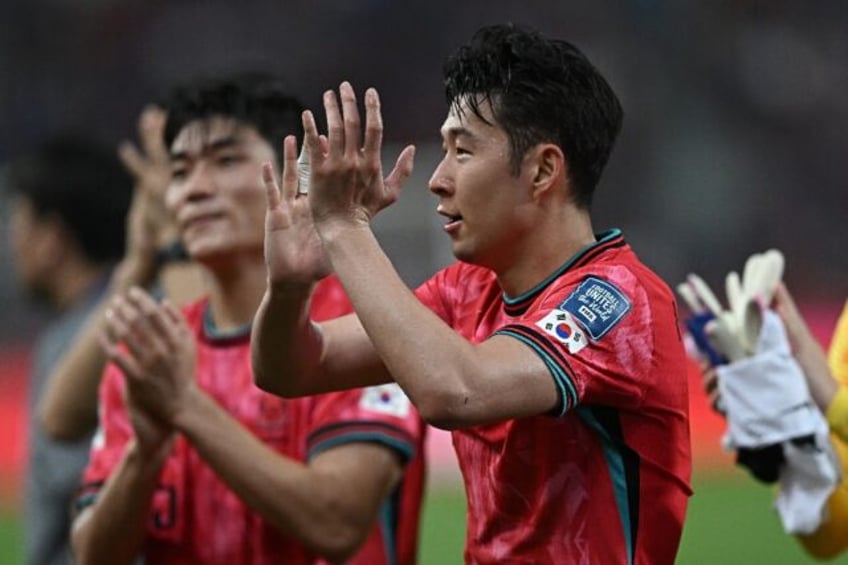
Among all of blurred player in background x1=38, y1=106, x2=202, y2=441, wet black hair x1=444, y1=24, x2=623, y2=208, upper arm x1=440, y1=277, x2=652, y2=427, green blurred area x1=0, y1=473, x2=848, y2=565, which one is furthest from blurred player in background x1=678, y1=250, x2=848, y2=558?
green blurred area x1=0, y1=473, x2=848, y2=565

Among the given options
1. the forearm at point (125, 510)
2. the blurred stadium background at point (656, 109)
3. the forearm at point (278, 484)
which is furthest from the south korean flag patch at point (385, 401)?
the blurred stadium background at point (656, 109)

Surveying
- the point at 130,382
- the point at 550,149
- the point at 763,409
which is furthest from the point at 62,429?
the point at 550,149

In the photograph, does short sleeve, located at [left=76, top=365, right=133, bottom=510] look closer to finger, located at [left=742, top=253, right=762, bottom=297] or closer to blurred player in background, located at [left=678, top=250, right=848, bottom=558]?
blurred player in background, located at [left=678, top=250, right=848, bottom=558]

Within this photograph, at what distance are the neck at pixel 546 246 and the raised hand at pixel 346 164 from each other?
29 cm

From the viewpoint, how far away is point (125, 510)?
383cm

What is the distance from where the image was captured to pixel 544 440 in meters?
2.90

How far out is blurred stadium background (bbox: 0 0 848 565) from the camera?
14.2 m

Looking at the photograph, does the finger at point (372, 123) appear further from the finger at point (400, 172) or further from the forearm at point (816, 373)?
the forearm at point (816, 373)

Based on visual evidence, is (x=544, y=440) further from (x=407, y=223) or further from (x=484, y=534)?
(x=407, y=223)

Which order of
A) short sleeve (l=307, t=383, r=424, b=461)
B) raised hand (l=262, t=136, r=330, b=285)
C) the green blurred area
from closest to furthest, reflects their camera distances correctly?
raised hand (l=262, t=136, r=330, b=285), short sleeve (l=307, t=383, r=424, b=461), the green blurred area

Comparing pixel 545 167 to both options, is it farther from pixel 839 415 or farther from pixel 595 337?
pixel 839 415

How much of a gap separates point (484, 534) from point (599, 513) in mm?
248

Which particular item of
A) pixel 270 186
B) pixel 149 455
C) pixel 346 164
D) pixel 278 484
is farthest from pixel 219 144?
pixel 346 164

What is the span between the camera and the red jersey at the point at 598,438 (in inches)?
110
